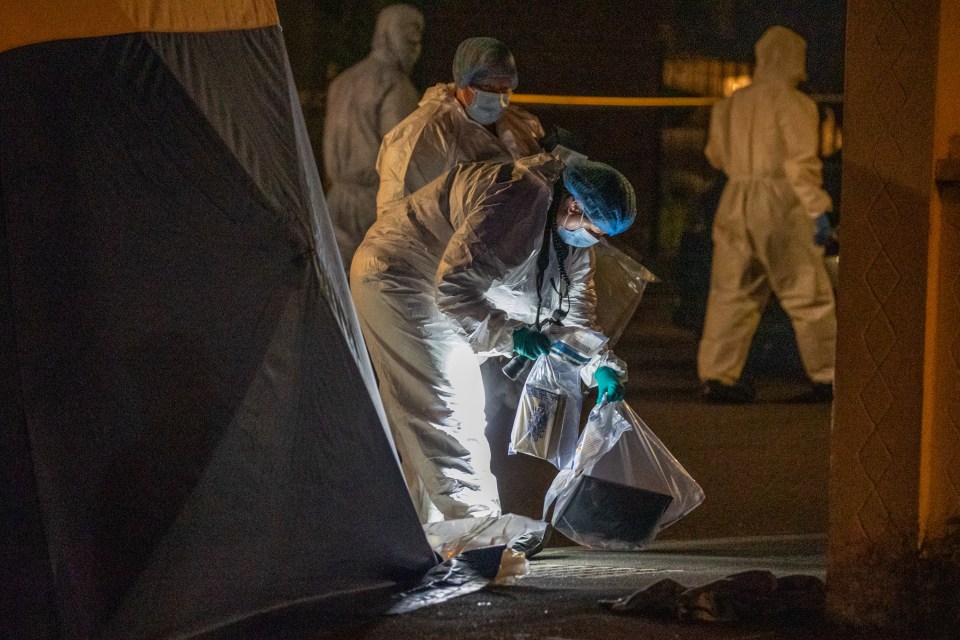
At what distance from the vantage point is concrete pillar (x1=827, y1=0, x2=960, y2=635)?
3.83m

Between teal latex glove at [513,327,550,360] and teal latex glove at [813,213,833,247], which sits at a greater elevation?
teal latex glove at [513,327,550,360]

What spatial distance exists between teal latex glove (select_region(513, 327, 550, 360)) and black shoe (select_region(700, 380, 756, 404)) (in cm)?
398

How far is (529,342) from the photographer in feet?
15.8

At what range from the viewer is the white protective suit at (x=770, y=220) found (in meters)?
8.34

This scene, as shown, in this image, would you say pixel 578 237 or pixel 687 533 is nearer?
pixel 578 237

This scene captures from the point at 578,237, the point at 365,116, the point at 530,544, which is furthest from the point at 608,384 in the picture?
the point at 365,116

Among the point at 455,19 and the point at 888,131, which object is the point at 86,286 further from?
the point at 455,19

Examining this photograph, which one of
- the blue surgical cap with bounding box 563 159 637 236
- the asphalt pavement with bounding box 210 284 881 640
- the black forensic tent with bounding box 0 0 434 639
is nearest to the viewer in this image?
the black forensic tent with bounding box 0 0 434 639

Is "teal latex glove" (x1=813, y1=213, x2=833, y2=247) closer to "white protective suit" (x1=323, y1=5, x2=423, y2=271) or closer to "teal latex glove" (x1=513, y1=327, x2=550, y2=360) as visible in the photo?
"white protective suit" (x1=323, y1=5, x2=423, y2=271)

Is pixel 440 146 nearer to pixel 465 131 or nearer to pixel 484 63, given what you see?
pixel 465 131

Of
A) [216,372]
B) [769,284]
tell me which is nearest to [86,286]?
[216,372]

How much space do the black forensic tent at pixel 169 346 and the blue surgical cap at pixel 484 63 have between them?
143 cm

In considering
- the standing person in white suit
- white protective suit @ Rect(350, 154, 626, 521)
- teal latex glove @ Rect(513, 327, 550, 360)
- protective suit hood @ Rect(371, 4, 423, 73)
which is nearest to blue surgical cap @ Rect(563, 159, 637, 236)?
white protective suit @ Rect(350, 154, 626, 521)

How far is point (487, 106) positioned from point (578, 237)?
1.04 meters
